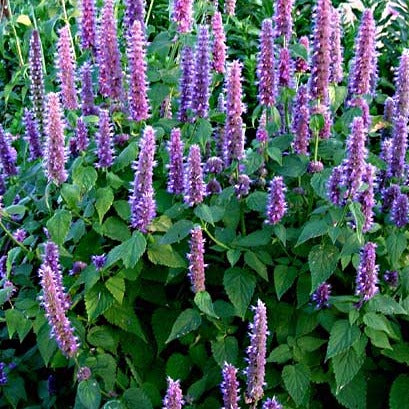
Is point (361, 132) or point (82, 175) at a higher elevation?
point (361, 132)

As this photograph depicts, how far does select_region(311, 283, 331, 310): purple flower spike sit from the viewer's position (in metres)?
3.12

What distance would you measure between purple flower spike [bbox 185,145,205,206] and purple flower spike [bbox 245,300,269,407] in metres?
0.45

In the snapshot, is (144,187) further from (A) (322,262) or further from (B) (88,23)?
(B) (88,23)

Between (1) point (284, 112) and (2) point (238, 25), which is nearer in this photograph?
(1) point (284, 112)

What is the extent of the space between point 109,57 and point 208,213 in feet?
2.84

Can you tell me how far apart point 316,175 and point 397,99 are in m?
0.57

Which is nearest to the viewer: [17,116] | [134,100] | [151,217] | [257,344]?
[257,344]

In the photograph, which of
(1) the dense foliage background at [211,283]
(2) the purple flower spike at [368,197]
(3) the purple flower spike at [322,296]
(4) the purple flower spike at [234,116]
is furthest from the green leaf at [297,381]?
(4) the purple flower spike at [234,116]

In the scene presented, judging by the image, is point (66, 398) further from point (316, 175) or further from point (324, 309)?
point (316, 175)

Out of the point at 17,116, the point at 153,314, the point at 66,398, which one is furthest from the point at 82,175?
the point at 17,116

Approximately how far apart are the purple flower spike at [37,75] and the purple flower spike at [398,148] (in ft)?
5.46

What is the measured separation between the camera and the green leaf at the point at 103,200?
311 cm

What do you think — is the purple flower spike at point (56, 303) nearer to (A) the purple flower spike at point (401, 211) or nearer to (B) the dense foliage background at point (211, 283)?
(B) the dense foliage background at point (211, 283)

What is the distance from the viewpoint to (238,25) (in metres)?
6.14
